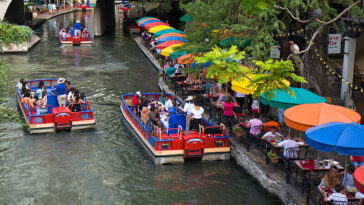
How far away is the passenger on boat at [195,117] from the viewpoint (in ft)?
61.0

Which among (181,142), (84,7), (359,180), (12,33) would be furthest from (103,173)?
(84,7)

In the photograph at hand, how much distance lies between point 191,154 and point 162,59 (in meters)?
19.0

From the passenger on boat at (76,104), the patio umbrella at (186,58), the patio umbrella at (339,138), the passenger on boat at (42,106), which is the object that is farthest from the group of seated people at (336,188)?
the passenger on boat at (42,106)

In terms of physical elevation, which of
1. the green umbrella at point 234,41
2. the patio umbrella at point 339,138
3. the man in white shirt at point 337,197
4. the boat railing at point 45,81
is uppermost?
the green umbrella at point 234,41

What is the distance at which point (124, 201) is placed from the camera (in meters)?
15.6

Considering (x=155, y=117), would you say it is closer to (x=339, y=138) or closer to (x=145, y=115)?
(x=145, y=115)

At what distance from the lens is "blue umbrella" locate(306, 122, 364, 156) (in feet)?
39.9

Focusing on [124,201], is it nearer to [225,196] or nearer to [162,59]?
[225,196]

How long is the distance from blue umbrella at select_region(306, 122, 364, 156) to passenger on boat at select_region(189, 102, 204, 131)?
6119 mm

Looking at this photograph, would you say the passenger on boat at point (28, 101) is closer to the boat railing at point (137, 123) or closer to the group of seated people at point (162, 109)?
the boat railing at point (137, 123)

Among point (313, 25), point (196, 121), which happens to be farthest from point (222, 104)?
point (313, 25)

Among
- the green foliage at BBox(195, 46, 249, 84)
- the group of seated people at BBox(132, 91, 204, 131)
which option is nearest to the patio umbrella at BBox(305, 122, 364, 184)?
the green foliage at BBox(195, 46, 249, 84)

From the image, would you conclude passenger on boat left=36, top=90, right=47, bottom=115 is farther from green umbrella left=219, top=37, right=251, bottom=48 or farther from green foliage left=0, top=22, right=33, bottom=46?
green foliage left=0, top=22, right=33, bottom=46

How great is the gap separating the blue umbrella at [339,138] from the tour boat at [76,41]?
36.2 metres
